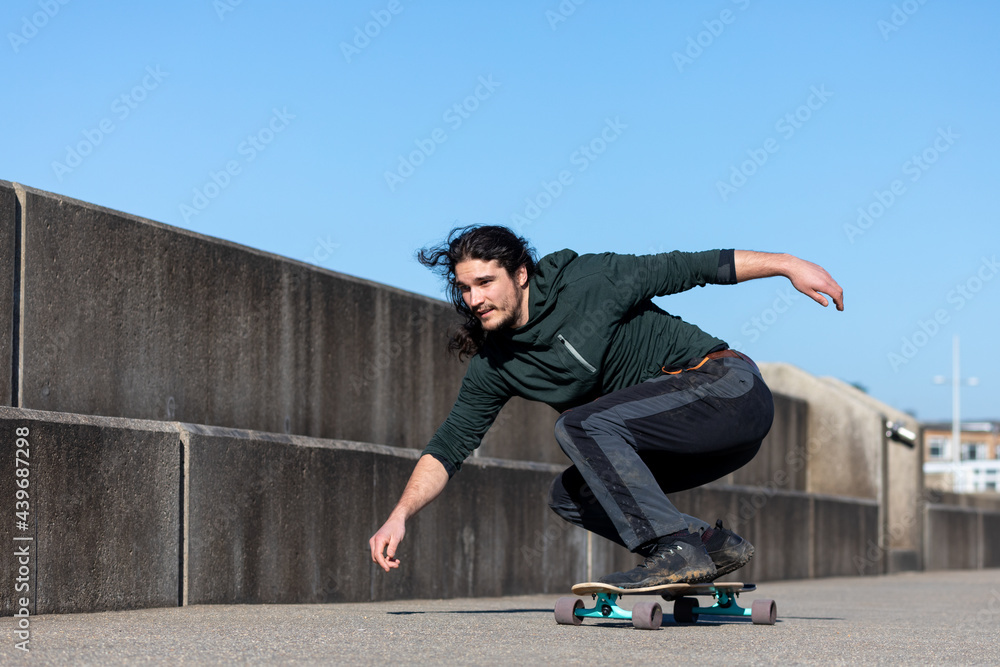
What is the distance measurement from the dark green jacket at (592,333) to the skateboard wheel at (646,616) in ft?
2.51

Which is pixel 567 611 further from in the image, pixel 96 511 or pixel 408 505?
pixel 96 511

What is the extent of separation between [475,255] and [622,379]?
0.70m

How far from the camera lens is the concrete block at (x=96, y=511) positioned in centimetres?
413

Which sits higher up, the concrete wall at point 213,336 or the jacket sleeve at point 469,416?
the concrete wall at point 213,336

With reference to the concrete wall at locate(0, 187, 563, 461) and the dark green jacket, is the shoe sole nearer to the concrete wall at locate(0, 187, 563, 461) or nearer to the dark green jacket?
the dark green jacket

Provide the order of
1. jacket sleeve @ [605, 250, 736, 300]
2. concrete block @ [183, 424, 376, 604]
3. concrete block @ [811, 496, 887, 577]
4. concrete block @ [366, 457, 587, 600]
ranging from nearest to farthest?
1. jacket sleeve @ [605, 250, 736, 300]
2. concrete block @ [183, 424, 376, 604]
3. concrete block @ [366, 457, 587, 600]
4. concrete block @ [811, 496, 887, 577]

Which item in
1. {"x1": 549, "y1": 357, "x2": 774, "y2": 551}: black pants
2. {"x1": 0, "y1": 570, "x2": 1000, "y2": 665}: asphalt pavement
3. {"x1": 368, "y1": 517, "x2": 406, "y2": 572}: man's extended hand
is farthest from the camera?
{"x1": 549, "y1": 357, "x2": 774, "y2": 551}: black pants

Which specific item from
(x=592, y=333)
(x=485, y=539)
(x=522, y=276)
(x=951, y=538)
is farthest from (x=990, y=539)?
(x=522, y=276)

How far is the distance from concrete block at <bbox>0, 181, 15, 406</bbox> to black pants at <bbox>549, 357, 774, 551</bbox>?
6.78 ft

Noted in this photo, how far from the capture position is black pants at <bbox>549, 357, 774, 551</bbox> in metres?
3.89

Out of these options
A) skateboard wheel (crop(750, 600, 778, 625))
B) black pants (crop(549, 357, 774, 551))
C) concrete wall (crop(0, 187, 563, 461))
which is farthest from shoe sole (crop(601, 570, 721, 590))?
concrete wall (crop(0, 187, 563, 461))

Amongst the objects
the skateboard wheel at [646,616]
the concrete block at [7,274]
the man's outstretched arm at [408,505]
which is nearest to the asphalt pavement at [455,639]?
the skateboard wheel at [646,616]

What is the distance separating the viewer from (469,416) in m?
4.42

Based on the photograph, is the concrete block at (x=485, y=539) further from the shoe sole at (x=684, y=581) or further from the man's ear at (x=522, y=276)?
the shoe sole at (x=684, y=581)
